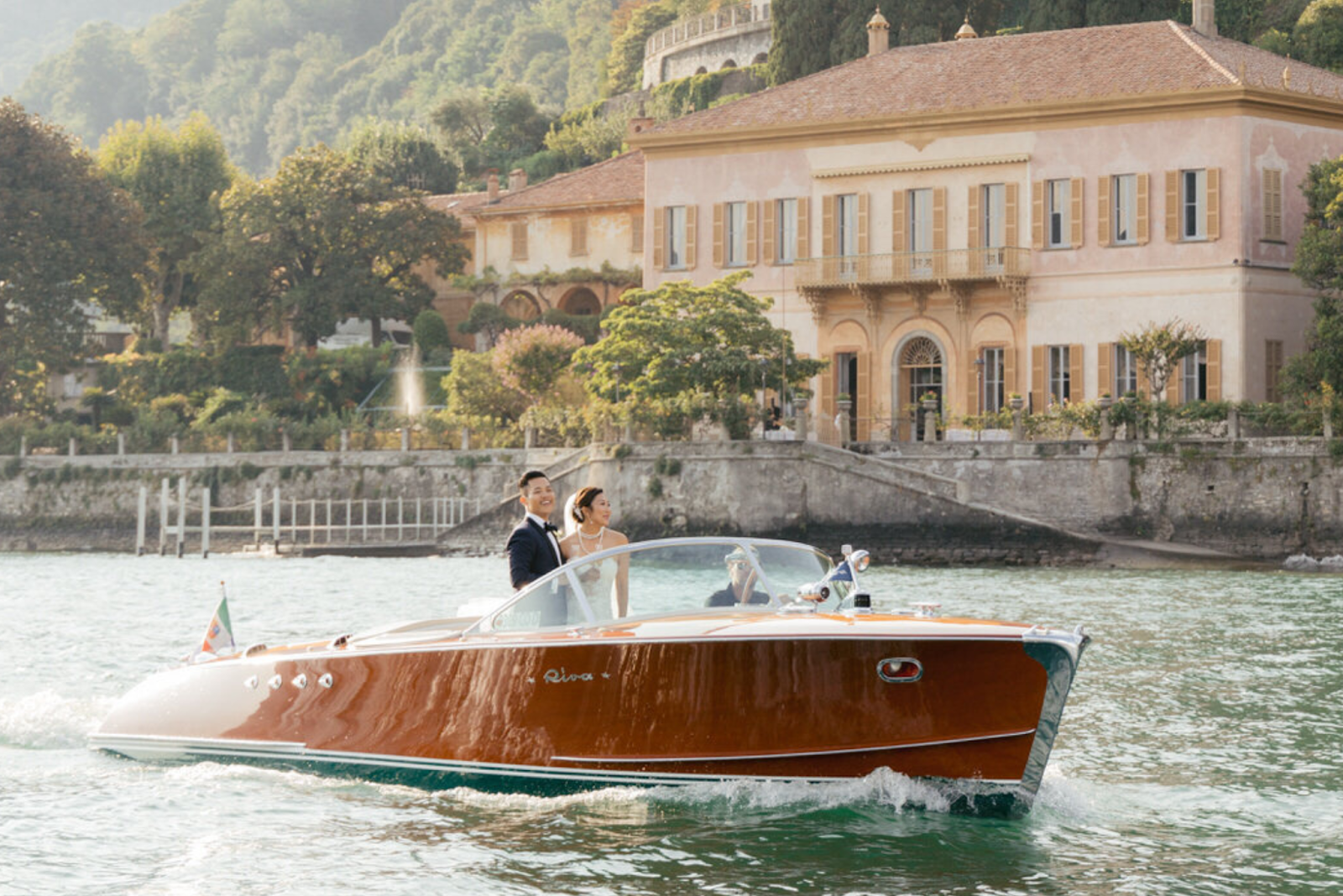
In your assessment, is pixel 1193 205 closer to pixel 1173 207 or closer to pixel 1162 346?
pixel 1173 207

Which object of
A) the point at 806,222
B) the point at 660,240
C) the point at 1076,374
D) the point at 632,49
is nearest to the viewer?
the point at 1076,374

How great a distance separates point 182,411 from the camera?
59312 mm


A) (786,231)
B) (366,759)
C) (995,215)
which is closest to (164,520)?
(786,231)

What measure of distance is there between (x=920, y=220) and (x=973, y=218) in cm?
132

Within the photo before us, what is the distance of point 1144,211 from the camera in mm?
44062

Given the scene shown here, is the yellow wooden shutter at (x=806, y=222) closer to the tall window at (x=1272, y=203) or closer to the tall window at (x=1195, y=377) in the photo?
the tall window at (x=1195, y=377)

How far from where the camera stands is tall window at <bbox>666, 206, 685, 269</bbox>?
50.0m

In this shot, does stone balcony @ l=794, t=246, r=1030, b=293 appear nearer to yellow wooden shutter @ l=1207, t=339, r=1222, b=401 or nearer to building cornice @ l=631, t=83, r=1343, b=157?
building cornice @ l=631, t=83, r=1343, b=157

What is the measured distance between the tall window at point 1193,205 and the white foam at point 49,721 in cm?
3177

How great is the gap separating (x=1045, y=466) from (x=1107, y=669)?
2009 centimetres

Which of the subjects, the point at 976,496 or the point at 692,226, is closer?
the point at 976,496

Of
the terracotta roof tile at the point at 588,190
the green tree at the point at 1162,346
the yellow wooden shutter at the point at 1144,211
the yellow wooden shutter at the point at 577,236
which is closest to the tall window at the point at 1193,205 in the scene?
the yellow wooden shutter at the point at 1144,211

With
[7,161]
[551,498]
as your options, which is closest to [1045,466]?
[551,498]

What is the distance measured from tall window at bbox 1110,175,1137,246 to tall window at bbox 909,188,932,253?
4.35 meters
